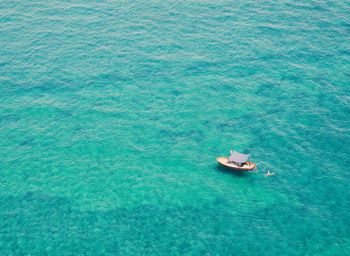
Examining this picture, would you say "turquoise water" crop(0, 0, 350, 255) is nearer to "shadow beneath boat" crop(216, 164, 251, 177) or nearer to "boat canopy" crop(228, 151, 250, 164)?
"shadow beneath boat" crop(216, 164, 251, 177)

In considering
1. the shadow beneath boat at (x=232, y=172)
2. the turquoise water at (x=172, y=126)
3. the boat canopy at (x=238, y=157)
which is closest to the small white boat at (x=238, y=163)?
the boat canopy at (x=238, y=157)

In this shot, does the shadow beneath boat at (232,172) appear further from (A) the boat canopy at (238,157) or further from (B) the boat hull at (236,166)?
(A) the boat canopy at (238,157)

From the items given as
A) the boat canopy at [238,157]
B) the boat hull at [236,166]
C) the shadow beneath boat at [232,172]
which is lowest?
the shadow beneath boat at [232,172]

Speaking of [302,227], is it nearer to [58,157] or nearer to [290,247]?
[290,247]

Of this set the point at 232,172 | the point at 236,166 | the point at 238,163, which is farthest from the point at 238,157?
the point at 232,172

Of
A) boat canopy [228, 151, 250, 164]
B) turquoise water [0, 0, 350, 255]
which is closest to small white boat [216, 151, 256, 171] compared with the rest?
boat canopy [228, 151, 250, 164]

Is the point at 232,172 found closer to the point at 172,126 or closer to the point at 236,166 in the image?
the point at 236,166

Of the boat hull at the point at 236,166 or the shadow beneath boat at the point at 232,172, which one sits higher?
the boat hull at the point at 236,166

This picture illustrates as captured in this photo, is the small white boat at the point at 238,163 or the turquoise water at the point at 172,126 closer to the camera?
the turquoise water at the point at 172,126
